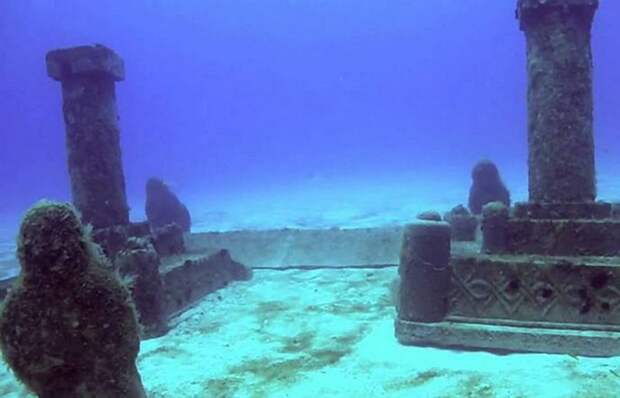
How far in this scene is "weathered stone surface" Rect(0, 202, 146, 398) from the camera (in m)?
3.75

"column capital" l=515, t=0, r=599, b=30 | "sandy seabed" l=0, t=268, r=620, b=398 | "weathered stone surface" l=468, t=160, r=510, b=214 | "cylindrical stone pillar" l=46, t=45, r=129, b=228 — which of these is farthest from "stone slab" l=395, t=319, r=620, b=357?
"weathered stone surface" l=468, t=160, r=510, b=214

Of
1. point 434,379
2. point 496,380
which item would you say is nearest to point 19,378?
point 434,379

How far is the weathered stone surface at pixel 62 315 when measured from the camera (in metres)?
3.75

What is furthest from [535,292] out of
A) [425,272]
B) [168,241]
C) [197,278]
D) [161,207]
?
[161,207]

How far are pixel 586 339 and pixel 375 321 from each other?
2.85 metres

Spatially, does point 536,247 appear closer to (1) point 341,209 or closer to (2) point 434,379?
(2) point 434,379

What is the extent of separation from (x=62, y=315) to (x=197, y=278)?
646 centimetres

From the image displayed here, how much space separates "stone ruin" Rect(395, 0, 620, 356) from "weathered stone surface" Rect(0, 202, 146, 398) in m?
4.00

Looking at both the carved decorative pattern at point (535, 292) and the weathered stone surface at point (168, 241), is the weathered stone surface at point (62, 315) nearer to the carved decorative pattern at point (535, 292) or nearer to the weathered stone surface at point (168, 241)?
the carved decorative pattern at point (535, 292)

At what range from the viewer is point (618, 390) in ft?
16.8

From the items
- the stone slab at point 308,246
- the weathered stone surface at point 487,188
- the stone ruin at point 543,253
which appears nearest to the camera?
the stone ruin at point 543,253

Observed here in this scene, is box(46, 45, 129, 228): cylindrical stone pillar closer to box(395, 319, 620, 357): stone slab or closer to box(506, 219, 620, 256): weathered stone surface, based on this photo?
box(395, 319, 620, 357): stone slab

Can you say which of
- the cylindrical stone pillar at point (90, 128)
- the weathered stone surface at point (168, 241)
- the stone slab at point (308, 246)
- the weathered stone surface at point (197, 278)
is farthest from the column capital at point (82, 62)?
the stone slab at point (308, 246)

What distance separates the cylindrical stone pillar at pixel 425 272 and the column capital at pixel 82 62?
6.43 meters
